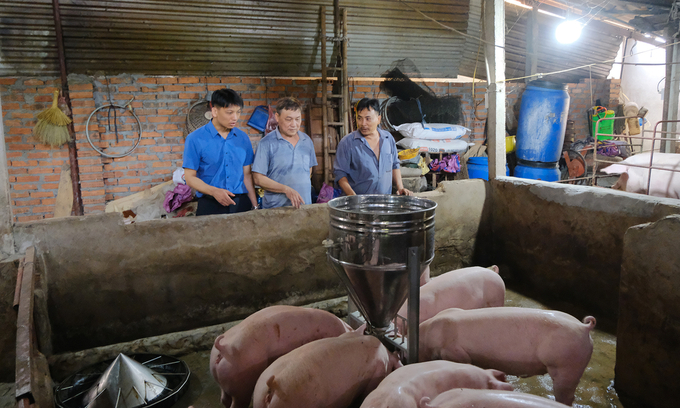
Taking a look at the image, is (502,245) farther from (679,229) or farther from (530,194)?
(679,229)

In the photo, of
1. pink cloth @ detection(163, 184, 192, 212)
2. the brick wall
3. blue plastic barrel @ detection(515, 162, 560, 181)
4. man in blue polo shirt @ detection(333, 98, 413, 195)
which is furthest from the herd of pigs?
blue plastic barrel @ detection(515, 162, 560, 181)

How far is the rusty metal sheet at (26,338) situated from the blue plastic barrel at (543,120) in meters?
7.45

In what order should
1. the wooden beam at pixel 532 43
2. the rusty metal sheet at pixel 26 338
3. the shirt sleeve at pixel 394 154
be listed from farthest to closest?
the wooden beam at pixel 532 43 < the shirt sleeve at pixel 394 154 < the rusty metal sheet at pixel 26 338

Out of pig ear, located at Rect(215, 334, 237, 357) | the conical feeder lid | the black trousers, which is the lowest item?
the conical feeder lid

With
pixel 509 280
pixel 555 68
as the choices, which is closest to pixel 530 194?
pixel 509 280

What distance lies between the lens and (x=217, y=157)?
3.77m

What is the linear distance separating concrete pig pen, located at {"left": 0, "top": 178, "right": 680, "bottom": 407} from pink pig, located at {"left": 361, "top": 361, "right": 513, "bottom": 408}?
3.56 ft

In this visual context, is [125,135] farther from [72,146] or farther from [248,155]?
[248,155]

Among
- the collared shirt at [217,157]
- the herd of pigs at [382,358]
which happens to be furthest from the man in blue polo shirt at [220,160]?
the herd of pigs at [382,358]

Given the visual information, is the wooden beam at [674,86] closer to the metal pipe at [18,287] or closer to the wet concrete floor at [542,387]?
the wet concrete floor at [542,387]

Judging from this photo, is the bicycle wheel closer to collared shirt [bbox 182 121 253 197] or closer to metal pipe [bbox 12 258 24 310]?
collared shirt [bbox 182 121 253 197]

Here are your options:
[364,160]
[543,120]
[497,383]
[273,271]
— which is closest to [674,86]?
[543,120]

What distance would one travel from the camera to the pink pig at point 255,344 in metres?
2.50

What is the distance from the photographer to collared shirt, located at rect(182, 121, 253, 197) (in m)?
3.70
